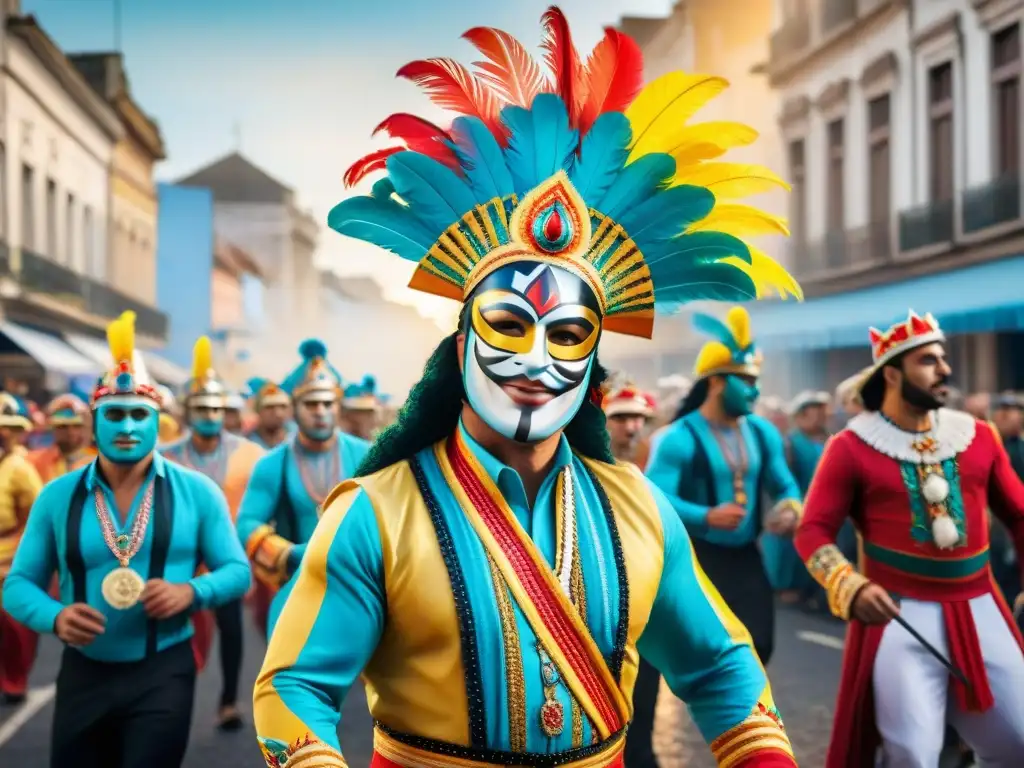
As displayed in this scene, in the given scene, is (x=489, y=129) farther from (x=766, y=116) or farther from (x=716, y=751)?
(x=766, y=116)

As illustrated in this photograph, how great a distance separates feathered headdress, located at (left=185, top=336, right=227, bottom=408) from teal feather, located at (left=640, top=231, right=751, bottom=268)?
23.5 ft

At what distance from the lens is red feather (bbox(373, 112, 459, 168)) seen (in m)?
3.30

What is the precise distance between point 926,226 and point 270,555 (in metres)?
17.4

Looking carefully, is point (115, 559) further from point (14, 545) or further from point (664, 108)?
point (14, 545)

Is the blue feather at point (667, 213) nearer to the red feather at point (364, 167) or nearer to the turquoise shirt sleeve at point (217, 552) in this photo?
the red feather at point (364, 167)

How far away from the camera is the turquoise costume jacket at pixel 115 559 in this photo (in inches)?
211

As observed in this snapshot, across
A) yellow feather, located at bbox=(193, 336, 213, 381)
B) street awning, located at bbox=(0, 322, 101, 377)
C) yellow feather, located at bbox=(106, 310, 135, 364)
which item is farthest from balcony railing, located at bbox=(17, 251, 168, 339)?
yellow feather, located at bbox=(106, 310, 135, 364)

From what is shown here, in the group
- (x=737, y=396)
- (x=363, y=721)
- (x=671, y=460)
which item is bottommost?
(x=363, y=721)

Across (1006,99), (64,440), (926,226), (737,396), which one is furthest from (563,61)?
(926,226)

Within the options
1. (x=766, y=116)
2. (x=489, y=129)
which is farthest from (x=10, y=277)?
(x=489, y=129)

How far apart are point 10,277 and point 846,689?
23116 mm

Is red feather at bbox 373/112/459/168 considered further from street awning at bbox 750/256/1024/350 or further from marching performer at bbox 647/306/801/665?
street awning at bbox 750/256/1024/350

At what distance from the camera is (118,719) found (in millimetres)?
5258

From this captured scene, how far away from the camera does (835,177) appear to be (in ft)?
89.8
